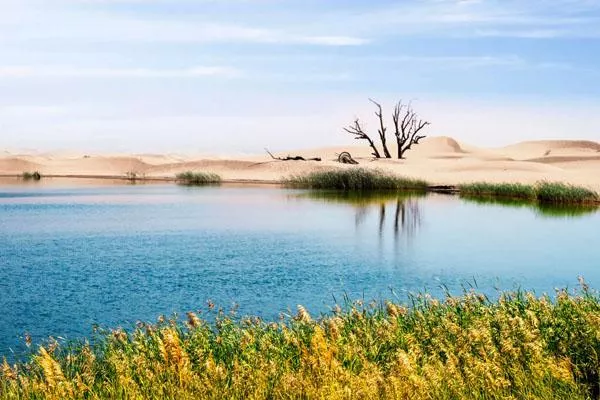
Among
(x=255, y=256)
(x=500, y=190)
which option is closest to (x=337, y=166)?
(x=500, y=190)

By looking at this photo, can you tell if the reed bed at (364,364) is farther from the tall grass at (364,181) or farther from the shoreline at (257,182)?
the tall grass at (364,181)

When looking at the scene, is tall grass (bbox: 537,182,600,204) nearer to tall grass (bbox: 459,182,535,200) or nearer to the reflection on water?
tall grass (bbox: 459,182,535,200)

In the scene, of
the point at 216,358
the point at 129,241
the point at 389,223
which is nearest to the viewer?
the point at 216,358

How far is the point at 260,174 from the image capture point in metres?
64.4

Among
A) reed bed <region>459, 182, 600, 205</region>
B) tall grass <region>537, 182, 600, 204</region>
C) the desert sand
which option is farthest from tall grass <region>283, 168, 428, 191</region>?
tall grass <region>537, 182, 600, 204</region>

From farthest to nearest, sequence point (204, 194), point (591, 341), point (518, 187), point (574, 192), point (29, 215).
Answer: point (204, 194), point (518, 187), point (574, 192), point (29, 215), point (591, 341)

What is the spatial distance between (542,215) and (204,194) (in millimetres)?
19143

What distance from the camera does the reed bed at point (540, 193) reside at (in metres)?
35.3

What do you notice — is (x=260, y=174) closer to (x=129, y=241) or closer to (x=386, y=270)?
(x=129, y=241)

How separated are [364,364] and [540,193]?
32.4m

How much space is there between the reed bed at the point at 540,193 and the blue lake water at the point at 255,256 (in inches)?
153

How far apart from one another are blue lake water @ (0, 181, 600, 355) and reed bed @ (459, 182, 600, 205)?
12.7ft

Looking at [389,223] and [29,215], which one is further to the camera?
[29,215]

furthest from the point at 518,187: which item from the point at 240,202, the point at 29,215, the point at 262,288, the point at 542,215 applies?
the point at 262,288
